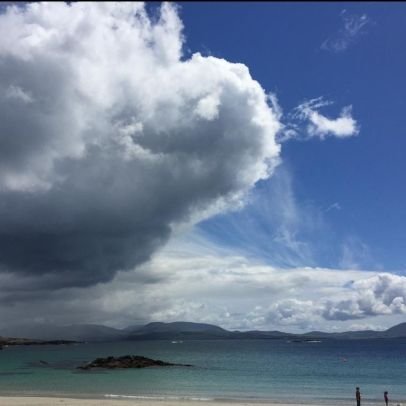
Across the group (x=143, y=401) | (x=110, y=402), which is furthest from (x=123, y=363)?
(x=110, y=402)

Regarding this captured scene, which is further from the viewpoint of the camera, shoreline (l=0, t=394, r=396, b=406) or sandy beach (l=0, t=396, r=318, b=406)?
shoreline (l=0, t=394, r=396, b=406)

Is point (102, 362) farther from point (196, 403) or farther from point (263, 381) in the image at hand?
point (196, 403)

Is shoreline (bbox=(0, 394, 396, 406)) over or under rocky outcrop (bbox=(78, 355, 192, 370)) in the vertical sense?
under

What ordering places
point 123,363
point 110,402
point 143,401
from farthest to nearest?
1. point 123,363
2. point 143,401
3. point 110,402

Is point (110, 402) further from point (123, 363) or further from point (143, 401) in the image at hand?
point (123, 363)

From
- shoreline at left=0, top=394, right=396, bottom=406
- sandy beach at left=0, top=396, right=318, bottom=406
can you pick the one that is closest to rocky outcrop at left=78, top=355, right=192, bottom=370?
shoreline at left=0, top=394, right=396, bottom=406

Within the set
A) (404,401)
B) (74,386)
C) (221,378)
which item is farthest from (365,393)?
(74,386)

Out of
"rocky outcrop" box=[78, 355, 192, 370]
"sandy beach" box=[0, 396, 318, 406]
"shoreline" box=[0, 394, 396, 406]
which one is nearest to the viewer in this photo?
"sandy beach" box=[0, 396, 318, 406]

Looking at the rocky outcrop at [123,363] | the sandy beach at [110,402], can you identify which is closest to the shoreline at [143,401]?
the sandy beach at [110,402]

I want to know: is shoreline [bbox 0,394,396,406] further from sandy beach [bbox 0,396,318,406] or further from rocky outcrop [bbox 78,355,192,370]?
rocky outcrop [bbox 78,355,192,370]

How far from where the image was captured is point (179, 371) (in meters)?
84.3

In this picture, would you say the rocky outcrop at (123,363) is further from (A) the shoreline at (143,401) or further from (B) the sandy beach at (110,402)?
(B) the sandy beach at (110,402)

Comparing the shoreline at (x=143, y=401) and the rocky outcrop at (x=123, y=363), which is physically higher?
the rocky outcrop at (x=123, y=363)

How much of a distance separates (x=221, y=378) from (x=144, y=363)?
26.1 m
